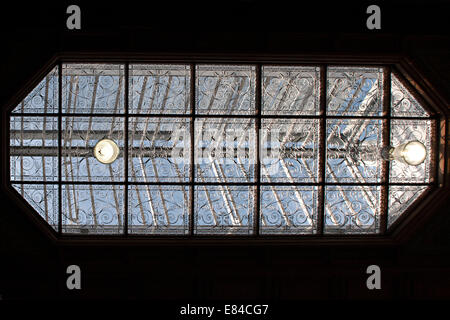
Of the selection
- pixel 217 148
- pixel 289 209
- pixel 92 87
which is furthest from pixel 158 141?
pixel 289 209

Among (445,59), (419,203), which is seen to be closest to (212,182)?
(419,203)

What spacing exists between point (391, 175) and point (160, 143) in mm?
3499

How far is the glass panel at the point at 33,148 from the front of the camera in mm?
5027

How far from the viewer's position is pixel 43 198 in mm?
5125

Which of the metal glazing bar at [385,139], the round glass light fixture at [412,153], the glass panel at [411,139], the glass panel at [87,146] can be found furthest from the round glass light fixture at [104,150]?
the glass panel at [411,139]

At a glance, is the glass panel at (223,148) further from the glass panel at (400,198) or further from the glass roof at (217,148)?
the glass panel at (400,198)

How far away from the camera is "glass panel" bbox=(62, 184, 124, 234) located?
5.15 meters

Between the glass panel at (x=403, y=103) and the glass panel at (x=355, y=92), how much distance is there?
0.19 m

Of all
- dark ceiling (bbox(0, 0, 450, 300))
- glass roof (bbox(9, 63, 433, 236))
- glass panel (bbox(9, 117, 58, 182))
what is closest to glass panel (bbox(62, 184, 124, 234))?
glass roof (bbox(9, 63, 433, 236))

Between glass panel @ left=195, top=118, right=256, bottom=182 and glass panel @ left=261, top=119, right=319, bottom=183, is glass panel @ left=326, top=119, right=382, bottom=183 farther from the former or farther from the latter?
glass panel @ left=195, top=118, right=256, bottom=182

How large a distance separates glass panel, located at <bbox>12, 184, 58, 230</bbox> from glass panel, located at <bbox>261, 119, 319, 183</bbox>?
313 centimetres

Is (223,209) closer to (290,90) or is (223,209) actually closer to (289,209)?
(289,209)

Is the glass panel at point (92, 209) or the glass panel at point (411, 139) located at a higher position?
the glass panel at point (411, 139)

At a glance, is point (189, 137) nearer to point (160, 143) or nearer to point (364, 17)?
point (160, 143)
